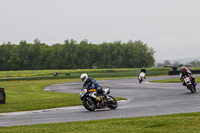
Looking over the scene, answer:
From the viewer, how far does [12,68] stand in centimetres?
12394

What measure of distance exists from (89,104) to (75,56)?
118001 mm

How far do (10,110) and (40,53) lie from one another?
11964 cm

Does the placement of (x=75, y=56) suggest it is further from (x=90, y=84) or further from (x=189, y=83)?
(x=90, y=84)

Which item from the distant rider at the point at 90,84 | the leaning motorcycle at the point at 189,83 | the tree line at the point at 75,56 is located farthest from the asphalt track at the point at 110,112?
the tree line at the point at 75,56

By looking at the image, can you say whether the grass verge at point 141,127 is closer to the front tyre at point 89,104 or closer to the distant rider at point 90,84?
the front tyre at point 89,104

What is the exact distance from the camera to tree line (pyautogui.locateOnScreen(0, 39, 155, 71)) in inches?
5064

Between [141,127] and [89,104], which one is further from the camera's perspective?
[89,104]

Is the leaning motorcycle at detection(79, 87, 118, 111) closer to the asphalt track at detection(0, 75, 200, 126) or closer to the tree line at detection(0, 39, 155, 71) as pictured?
the asphalt track at detection(0, 75, 200, 126)

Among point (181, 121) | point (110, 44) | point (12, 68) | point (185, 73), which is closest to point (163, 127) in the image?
point (181, 121)

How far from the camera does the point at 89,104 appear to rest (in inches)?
623

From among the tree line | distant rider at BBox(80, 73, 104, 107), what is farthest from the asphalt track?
the tree line

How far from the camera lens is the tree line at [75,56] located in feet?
422

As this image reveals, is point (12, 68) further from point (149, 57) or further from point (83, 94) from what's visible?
point (83, 94)

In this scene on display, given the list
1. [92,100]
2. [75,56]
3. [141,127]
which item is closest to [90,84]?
[92,100]
